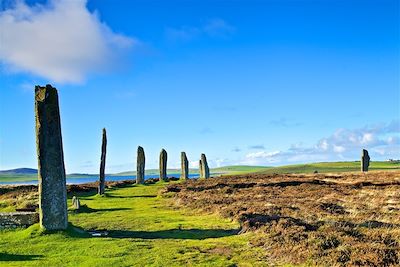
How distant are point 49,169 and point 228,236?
8278 mm

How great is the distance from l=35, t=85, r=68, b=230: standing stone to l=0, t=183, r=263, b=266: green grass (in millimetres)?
688

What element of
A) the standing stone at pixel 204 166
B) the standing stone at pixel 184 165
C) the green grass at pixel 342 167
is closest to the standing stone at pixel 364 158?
the standing stone at pixel 204 166

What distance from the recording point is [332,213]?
21562 mm

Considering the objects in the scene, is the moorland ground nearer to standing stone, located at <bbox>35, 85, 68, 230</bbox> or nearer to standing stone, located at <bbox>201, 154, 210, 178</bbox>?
standing stone, located at <bbox>35, 85, 68, 230</bbox>

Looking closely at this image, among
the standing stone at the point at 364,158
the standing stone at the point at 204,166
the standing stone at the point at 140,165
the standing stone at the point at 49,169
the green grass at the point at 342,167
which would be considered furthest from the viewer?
the green grass at the point at 342,167

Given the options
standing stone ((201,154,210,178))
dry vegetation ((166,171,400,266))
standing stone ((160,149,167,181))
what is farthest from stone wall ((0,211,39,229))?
standing stone ((201,154,210,178))

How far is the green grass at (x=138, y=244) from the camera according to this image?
14.0 m

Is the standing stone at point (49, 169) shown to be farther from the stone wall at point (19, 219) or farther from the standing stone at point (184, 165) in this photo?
the standing stone at point (184, 165)

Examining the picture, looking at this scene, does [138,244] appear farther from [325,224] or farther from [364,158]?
[364,158]

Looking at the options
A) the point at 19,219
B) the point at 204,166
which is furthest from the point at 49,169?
the point at 204,166

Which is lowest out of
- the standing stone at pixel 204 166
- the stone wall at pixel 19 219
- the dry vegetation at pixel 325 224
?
the dry vegetation at pixel 325 224

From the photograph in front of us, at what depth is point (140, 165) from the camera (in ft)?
179

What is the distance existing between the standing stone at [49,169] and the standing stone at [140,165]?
35112 mm

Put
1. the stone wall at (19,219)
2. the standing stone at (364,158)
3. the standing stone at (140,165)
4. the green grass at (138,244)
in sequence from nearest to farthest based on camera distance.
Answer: the green grass at (138,244) < the stone wall at (19,219) < the standing stone at (140,165) < the standing stone at (364,158)
